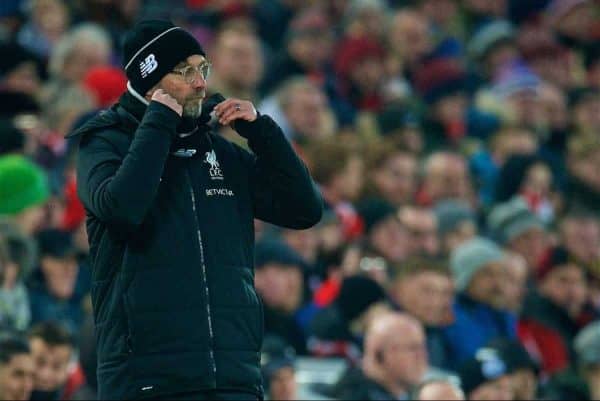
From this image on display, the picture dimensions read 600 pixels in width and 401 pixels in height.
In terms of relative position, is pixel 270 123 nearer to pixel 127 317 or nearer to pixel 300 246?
pixel 127 317

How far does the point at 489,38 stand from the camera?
1662cm

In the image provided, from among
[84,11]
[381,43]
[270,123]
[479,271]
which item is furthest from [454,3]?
[270,123]

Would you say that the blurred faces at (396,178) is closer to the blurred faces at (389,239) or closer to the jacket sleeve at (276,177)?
the blurred faces at (389,239)

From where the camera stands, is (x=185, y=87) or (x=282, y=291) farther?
(x=282, y=291)

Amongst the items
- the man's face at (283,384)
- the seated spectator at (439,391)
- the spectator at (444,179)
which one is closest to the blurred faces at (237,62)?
the spectator at (444,179)

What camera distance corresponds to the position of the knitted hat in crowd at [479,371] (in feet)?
29.4

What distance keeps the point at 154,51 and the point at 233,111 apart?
33cm

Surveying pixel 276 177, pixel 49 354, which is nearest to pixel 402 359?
pixel 49 354

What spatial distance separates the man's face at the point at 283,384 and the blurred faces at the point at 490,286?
2675 mm

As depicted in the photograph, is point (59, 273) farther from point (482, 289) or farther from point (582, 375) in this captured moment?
point (582, 375)

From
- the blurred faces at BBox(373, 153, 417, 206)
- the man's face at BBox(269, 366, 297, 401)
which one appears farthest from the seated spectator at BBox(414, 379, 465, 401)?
the blurred faces at BBox(373, 153, 417, 206)

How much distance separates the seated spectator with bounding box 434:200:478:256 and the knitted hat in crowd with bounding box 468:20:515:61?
4.80 metres

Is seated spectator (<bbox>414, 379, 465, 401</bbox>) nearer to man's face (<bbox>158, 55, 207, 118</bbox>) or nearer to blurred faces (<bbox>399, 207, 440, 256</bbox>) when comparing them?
man's face (<bbox>158, 55, 207, 118</bbox>)

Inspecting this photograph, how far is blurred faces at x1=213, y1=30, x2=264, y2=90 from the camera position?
39.7 ft
